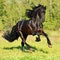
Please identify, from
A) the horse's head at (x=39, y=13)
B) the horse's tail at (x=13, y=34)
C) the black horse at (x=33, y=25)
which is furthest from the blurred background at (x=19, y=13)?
the horse's head at (x=39, y=13)

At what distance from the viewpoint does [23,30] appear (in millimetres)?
15164

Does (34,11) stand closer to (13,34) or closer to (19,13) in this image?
(13,34)

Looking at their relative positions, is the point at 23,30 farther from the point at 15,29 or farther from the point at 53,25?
the point at 53,25

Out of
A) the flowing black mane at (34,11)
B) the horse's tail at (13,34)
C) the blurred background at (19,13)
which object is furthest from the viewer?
the blurred background at (19,13)

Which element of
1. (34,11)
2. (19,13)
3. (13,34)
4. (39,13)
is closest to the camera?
(39,13)

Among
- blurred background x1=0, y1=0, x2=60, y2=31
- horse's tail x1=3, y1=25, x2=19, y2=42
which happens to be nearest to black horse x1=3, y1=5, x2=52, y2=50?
horse's tail x1=3, y1=25, x2=19, y2=42

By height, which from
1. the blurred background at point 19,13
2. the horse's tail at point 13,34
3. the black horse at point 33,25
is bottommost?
the blurred background at point 19,13

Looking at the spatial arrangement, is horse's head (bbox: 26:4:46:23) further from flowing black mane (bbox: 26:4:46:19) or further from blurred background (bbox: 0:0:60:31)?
blurred background (bbox: 0:0:60:31)

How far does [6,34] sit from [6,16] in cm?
3032

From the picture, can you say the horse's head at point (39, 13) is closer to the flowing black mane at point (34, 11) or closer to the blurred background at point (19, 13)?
the flowing black mane at point (34, 11)

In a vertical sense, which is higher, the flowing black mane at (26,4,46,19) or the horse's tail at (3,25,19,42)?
the flowing black mane at (26,4,46,19)

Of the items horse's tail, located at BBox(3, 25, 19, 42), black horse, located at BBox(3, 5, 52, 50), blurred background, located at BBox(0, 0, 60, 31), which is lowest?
blurred background, located at BBox(0, 0, 60, 31)

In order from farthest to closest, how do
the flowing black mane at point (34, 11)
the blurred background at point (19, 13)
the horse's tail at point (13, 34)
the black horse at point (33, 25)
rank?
the blurred background at point (19, 13) → the horse's tail at point (13, 34) → the flowing black mane at point (34, 11) → the black horse at point (33, 25)

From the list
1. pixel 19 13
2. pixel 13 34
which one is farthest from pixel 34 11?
pixel 19 13
